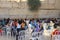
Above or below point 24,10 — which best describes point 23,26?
below

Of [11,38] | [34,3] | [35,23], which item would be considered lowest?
[11,38]

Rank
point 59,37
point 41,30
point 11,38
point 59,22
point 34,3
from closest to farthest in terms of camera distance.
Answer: point 59,37 → point 41,30 → point 11,38 → point 59,22 → point 34,3

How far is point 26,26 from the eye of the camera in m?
2.62

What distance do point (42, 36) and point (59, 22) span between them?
49cm

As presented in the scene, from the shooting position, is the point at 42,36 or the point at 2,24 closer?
the point at 42,36

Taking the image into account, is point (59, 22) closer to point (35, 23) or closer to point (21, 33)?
point (35, 23)

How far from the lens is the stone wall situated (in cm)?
312

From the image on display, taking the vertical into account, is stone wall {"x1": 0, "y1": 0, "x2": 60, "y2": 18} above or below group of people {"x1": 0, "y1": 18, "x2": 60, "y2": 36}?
above

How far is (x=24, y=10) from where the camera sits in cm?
317

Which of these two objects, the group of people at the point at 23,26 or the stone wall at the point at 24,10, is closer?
the group of people at the point at 23,26

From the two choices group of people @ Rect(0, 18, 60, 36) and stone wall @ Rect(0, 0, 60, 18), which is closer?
group of people @ Rect(0, 18, 60, 36)

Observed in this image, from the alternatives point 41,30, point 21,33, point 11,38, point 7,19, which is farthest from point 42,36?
point 7,19

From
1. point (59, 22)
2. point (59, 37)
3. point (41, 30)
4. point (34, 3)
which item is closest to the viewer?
point (59, 37)

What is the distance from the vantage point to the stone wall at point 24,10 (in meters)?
3.12
